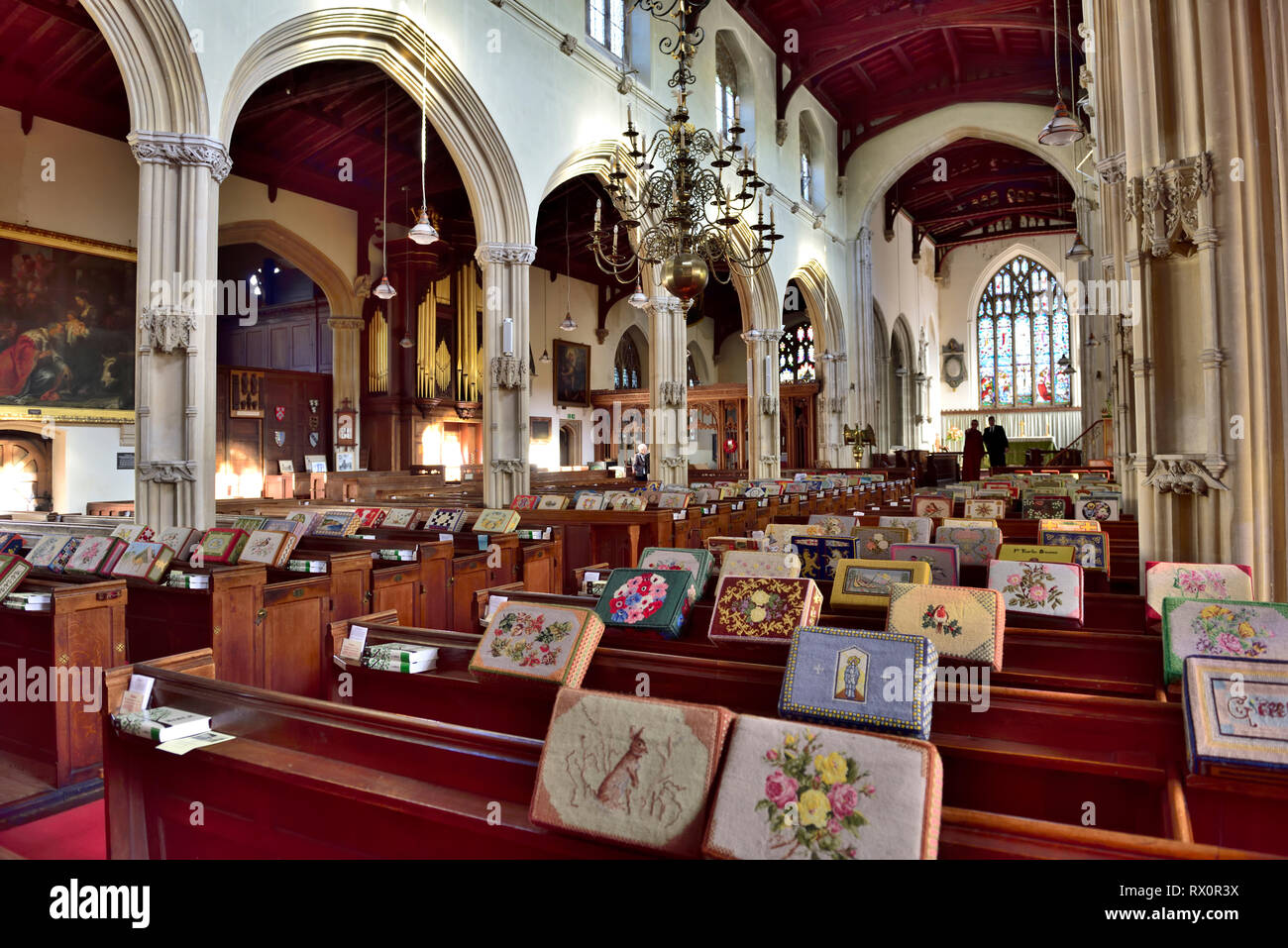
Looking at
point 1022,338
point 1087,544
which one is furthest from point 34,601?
point 1022,338

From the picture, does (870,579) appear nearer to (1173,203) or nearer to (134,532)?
(1173,203)

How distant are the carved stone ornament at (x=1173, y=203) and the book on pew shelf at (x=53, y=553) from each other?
5517 millimetres

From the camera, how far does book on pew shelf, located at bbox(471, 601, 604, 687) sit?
193cm

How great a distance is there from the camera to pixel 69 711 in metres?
2.88

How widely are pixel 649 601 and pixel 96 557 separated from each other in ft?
9.60

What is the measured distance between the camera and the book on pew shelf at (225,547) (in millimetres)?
4039

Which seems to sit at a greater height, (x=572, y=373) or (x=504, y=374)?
(x=572, y=373)

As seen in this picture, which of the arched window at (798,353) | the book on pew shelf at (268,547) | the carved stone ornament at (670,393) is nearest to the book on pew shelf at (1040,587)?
the book on pew shelf at (268,547)

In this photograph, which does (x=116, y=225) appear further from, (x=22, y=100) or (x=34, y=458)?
(x=34, y=458)

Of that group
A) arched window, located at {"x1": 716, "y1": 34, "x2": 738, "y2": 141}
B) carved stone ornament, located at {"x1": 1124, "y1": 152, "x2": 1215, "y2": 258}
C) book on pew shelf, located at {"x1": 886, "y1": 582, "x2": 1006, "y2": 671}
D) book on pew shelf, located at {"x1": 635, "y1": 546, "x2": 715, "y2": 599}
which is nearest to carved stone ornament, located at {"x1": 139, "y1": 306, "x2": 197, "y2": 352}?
book on pew shelf, located at {"x1": 635, "y1": 546, "x2": 715, "y2": 599}

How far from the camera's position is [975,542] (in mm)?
3465

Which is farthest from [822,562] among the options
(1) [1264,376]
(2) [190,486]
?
(2) [190,486]

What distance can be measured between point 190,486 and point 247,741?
192 inches

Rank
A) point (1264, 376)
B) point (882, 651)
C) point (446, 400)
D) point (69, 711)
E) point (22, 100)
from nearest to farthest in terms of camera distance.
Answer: point (882, 651), point (69, 711), point (1264, 376), point (22, 100), point (446, 400)
